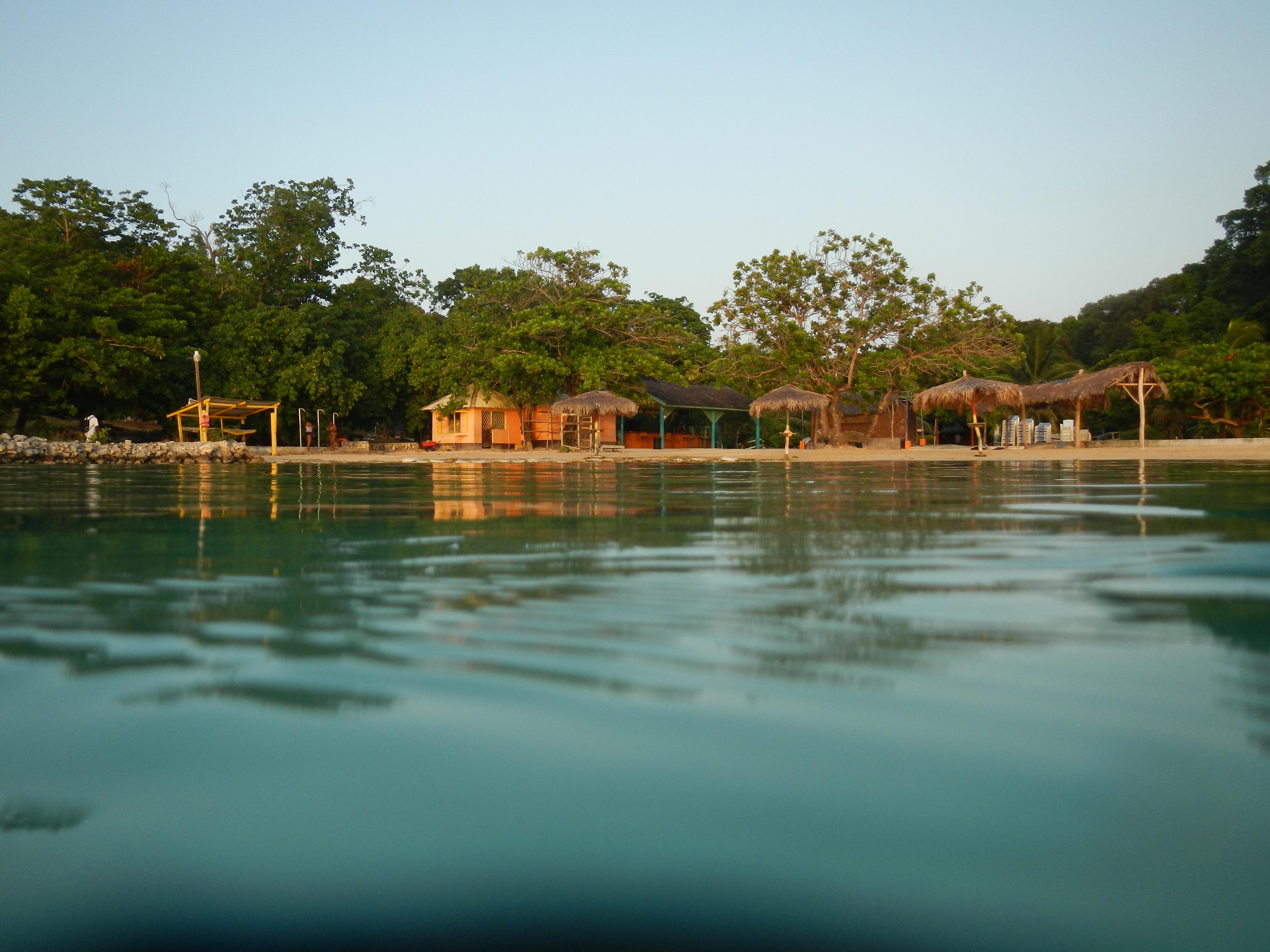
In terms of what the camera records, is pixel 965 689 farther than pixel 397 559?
No

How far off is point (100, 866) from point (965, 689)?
4.59 feet

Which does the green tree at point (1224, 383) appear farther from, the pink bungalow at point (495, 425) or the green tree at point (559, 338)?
the pink bungalow at point (495, 425)

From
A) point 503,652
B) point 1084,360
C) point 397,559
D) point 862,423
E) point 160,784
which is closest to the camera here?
point 160,784

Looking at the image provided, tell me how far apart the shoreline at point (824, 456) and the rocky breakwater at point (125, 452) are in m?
1.09

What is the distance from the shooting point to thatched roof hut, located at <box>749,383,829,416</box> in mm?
26219

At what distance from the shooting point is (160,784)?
142 centimetres

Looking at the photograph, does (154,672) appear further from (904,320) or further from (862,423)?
(862,423)

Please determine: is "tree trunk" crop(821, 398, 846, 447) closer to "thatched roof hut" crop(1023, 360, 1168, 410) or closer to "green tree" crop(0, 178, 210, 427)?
"thatched roof hut" crop(1023, 360, 1168, 410)

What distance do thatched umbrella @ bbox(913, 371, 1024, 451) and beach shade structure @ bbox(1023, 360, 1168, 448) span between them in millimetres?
1432

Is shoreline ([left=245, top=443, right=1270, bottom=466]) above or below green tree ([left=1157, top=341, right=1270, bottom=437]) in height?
below

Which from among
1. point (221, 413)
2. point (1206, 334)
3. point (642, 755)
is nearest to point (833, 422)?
point (1206, 334)

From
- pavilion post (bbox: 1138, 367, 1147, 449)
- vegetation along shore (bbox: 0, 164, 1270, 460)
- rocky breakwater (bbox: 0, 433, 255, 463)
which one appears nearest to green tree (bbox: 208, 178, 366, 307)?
vegetation along shore (bbox: 0, 164, 1270, 460)

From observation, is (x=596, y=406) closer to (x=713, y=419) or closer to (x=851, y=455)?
(x=851, y=455)

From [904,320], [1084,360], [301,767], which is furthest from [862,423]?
[301,767]
